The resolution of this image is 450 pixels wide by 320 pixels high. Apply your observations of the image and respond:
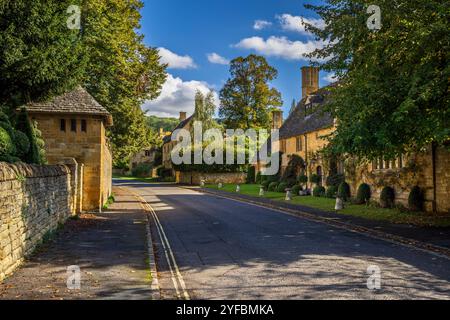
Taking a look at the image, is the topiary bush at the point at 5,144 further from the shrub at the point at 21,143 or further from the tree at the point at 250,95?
the tree at the point at 250,95

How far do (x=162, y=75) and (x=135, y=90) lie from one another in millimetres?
3040

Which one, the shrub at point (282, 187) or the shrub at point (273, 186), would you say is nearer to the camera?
the shrub at point (282, 187)

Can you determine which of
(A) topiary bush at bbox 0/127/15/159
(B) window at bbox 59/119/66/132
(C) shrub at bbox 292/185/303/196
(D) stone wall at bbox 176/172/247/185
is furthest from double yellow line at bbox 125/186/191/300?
(D) stone wall at bbox 176/172/247/185

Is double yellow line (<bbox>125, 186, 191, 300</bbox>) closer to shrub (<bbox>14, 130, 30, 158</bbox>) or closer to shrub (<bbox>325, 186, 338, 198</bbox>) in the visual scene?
shrub (<bbox>14, 130, 30, 158</bbox>)

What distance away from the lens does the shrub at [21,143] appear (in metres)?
15.7

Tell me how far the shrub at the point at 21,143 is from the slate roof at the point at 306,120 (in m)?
25.5

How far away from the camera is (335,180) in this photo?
34.8 meters

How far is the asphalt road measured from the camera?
827 cm

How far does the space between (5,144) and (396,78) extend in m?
12.4

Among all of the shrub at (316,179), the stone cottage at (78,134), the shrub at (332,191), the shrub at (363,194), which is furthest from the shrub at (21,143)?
the shrub at (316,179)

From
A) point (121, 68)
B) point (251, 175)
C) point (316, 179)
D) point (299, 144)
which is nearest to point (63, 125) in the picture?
point (121, 68)

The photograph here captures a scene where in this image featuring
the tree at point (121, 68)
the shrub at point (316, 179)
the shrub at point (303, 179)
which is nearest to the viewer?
the tree at point (121, 68)

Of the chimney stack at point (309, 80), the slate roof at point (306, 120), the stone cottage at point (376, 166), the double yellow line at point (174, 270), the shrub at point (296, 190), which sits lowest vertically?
the double yellow line at point (174, 270)

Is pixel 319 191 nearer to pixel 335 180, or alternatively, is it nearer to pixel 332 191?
pixel 335 180
